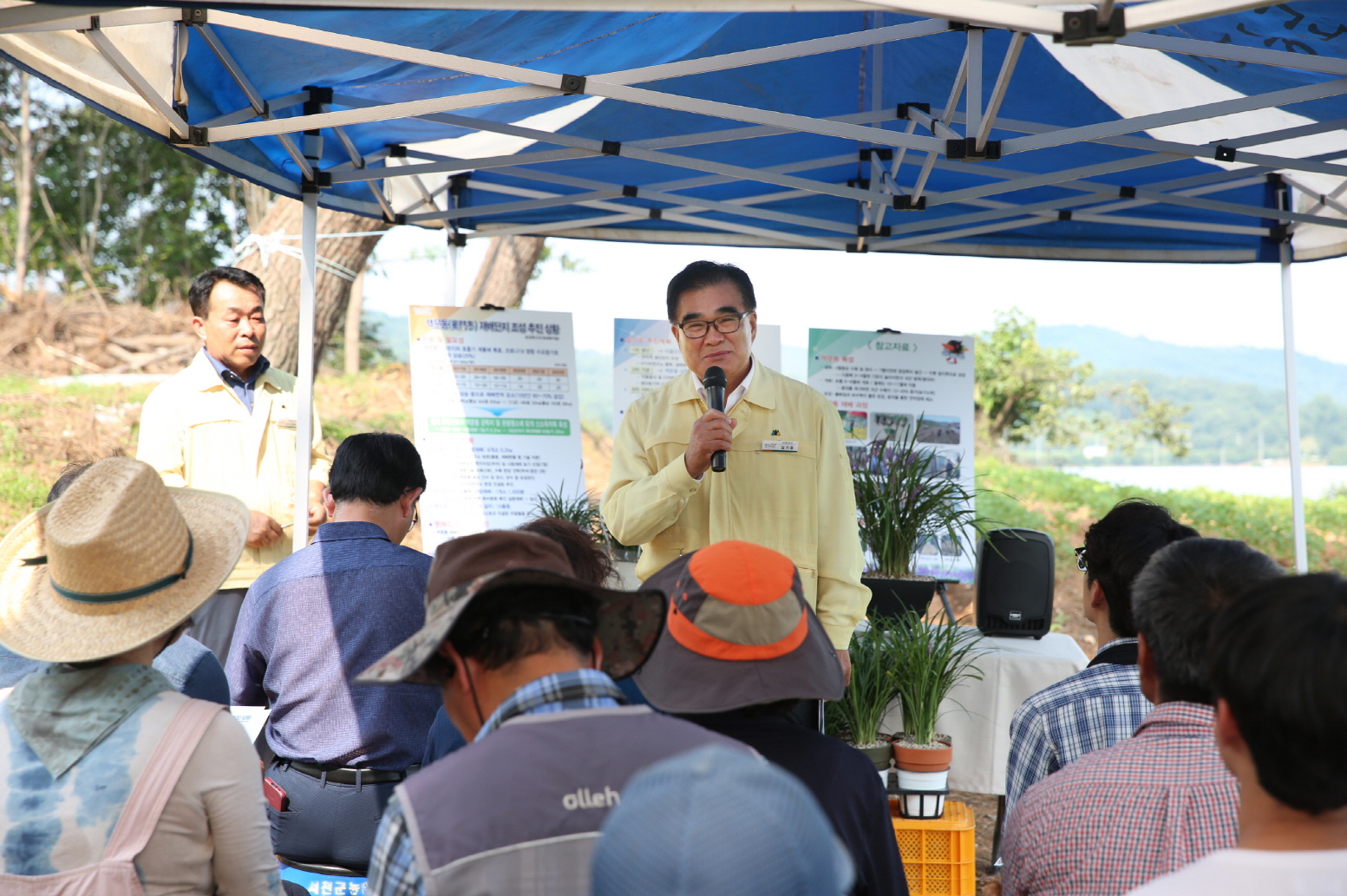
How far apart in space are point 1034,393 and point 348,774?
51.2 feet

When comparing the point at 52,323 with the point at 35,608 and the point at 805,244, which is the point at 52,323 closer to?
the point at 805,244

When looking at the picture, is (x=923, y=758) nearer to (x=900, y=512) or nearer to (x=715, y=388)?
(x=900, y=512)

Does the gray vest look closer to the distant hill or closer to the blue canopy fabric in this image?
the blue canopy fabric

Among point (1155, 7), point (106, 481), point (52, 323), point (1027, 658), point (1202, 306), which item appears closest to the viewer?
point (106, 481)

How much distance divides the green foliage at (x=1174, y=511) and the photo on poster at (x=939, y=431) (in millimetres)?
6178

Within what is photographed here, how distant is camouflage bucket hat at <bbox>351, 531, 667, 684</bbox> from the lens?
3.86 feet

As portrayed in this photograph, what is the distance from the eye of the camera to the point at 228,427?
3699 mm

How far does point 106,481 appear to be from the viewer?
153cm

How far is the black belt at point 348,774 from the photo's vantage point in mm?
2172

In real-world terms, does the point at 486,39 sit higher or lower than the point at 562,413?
higher

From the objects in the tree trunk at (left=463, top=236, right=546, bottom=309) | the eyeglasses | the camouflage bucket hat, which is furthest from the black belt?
the tree trunk at (left=463, top=236, right=546, bottom=309)

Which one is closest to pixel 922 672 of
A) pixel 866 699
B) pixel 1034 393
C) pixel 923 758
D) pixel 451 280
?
pixel 866 699

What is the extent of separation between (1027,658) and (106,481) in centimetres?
316

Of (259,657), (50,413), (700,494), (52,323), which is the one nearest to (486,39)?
(700,494)
